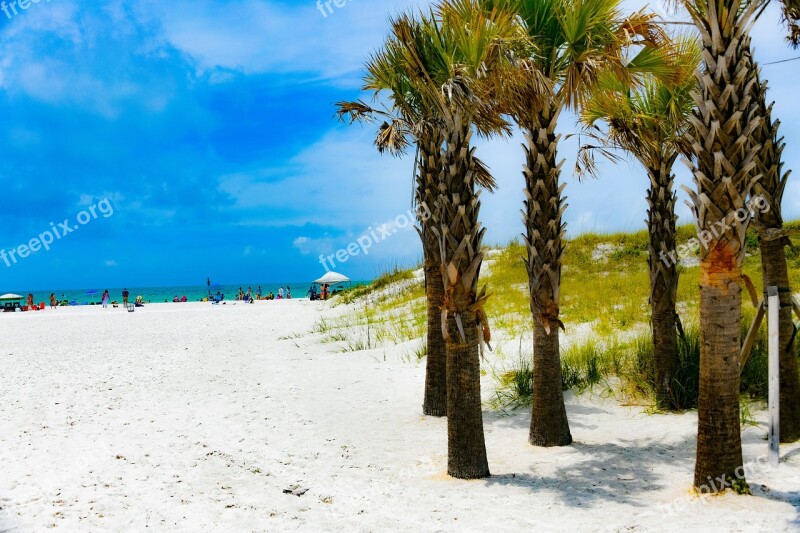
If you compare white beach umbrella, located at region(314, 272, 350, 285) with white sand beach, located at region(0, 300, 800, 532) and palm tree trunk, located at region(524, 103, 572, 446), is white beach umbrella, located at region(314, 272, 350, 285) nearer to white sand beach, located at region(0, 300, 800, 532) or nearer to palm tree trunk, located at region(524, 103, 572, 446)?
white sand beach, located at region(0, 300, 800, 532)

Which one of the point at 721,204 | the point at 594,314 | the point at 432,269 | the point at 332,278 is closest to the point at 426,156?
the point at 432,269

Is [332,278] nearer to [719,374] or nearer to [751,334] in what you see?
[751,334]

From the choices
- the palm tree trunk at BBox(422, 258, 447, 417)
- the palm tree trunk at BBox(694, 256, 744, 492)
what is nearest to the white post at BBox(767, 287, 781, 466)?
the palm tree trunk at BBox(694, 256, 744, 492)

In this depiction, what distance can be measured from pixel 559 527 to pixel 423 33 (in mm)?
6206

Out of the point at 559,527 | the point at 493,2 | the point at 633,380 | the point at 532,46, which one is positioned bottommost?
the point at 559,527

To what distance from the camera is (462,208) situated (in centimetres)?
685

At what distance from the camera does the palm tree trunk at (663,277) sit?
29.9ft

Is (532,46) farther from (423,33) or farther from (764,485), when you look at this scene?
(764,485)

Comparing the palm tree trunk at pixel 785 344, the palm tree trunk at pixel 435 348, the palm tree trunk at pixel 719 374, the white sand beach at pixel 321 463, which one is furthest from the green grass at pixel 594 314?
the palm tree trunk at pixel 719 374

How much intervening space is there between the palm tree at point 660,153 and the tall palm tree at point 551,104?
1.12m

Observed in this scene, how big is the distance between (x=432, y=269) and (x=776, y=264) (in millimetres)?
4837

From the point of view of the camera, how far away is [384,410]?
1111cm

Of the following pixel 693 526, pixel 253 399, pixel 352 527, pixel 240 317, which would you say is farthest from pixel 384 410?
pixel 240 317

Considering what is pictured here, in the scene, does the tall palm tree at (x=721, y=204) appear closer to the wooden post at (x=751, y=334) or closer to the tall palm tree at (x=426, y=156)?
the wooden post at (x=751, y=334)
